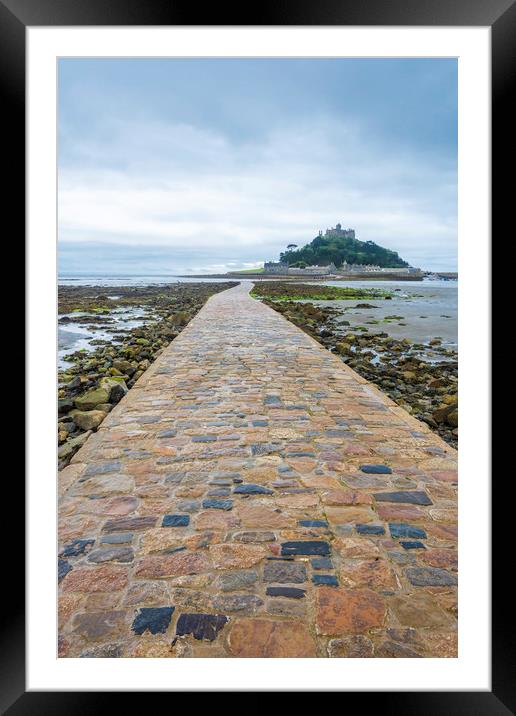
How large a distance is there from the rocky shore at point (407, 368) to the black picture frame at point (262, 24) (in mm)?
3489

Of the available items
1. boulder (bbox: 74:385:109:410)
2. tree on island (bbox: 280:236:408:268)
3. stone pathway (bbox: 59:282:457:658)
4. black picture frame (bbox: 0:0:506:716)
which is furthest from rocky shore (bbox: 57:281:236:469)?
tree on island (bbox: 280:236:408:268)

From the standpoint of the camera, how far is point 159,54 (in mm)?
1677

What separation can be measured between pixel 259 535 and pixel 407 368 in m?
7.15

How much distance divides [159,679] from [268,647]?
1.62 ft

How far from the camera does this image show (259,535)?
99.0 inches

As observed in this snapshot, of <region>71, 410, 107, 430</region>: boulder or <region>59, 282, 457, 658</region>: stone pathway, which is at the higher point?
<region>71, 410, 107, 430</region>: boulder

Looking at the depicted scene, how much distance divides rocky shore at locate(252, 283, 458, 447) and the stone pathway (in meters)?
1.10

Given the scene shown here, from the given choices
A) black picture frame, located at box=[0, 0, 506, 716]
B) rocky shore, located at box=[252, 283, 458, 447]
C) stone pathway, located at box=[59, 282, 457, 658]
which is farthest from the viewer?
rocky shore, located at box=[252, 283, 458, 447]

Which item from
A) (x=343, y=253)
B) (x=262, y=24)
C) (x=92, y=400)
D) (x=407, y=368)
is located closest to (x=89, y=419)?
(x=92, y=400)

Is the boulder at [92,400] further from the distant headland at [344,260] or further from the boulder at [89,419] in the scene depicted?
the distant headland at [344,260]

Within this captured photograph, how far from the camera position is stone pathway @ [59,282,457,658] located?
184cm

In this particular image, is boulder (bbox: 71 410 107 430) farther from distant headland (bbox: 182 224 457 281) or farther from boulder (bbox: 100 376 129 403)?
distant headland (bbox: 182 224 457 281)
